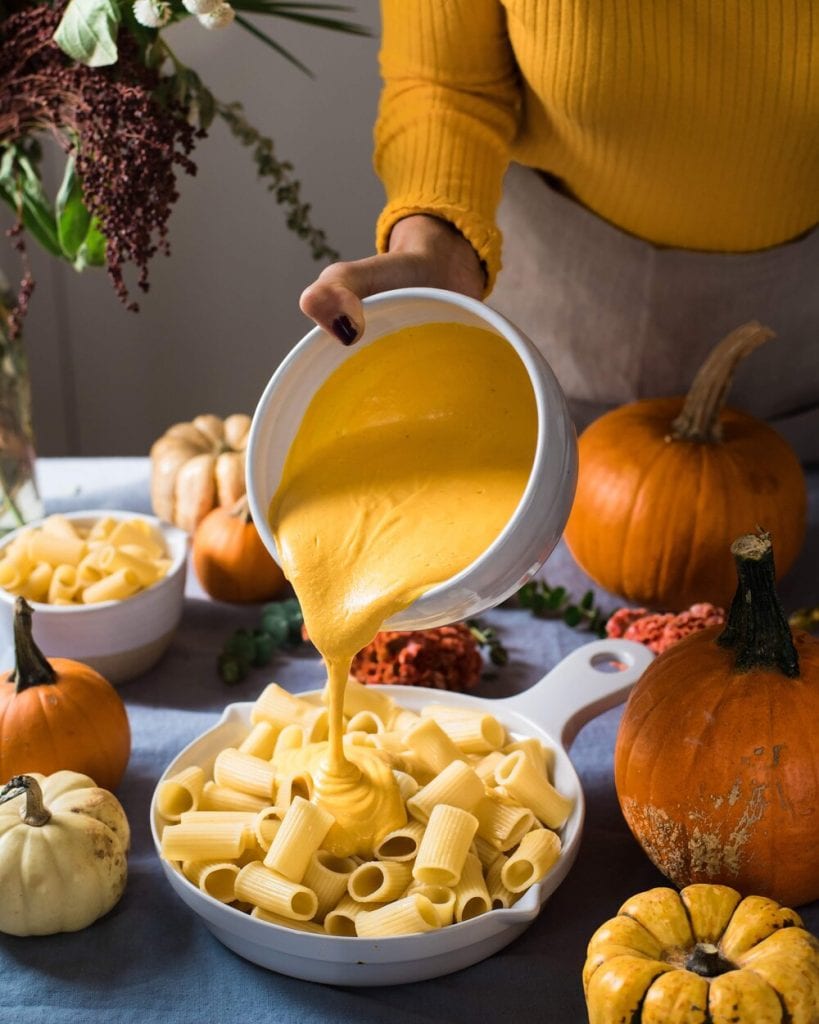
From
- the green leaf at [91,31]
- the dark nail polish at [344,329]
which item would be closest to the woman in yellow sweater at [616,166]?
the dark nail polish at [344,329]

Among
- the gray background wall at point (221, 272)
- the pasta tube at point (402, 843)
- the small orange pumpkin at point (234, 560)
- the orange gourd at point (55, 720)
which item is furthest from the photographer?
the gray background wall at point (221, 272)

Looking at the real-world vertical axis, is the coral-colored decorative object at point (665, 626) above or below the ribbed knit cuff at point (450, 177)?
below

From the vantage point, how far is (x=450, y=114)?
1.34m

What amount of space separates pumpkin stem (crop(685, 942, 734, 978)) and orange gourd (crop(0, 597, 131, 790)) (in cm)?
58

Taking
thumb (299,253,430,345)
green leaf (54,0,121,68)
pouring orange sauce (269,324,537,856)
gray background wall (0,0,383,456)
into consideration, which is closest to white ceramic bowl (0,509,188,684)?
pouring orange sauce (269,324,537,856)

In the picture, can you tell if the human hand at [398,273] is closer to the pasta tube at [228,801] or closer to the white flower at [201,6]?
the white flower at [201,6]

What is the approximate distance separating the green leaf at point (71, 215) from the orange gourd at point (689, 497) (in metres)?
0.66

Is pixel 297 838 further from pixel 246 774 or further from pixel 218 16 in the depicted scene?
pixel 218 16

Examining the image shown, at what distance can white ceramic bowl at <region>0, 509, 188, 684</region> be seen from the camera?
1.32 meters

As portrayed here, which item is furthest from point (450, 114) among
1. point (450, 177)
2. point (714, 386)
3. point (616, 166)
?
point (714, 386)

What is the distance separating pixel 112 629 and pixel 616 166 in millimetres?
754

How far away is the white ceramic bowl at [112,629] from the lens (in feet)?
4.33

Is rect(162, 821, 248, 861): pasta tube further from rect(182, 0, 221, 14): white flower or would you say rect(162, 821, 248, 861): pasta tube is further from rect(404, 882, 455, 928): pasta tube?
rect(182, 0, 221, 14): white flower

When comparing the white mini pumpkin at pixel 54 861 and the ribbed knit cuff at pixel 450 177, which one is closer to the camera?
the white mini pumpkin at pixel 54 861
